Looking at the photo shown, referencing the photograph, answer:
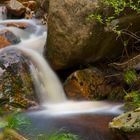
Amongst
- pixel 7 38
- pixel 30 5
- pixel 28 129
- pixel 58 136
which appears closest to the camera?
pixel 58 136

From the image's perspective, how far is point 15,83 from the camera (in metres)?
7.71

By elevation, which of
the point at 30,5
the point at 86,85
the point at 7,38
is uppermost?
the point at 7,38

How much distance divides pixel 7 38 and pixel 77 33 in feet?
6.34

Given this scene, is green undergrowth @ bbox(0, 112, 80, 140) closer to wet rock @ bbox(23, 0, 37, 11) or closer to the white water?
the white water

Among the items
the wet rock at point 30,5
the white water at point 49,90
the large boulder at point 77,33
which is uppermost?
the large boulder at point 77,33

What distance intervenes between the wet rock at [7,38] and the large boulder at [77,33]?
39.3 inches

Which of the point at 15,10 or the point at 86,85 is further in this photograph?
the point at 15,10

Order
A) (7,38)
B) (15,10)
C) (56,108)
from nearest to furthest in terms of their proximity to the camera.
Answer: (56,108), (7,38), (15,10)

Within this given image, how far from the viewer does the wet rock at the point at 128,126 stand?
5426 millimetres

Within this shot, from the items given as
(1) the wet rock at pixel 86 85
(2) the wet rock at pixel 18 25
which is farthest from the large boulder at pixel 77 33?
(2) the wet rock at pixel 18 25

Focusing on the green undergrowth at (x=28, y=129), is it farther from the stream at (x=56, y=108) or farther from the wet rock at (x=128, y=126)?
the wet rock at (x=128, y=126)

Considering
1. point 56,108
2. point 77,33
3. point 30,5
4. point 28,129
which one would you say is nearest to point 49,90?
point 56,108

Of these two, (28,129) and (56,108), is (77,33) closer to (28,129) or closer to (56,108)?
(56,108)

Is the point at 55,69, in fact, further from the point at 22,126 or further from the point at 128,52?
the point at 22,126
